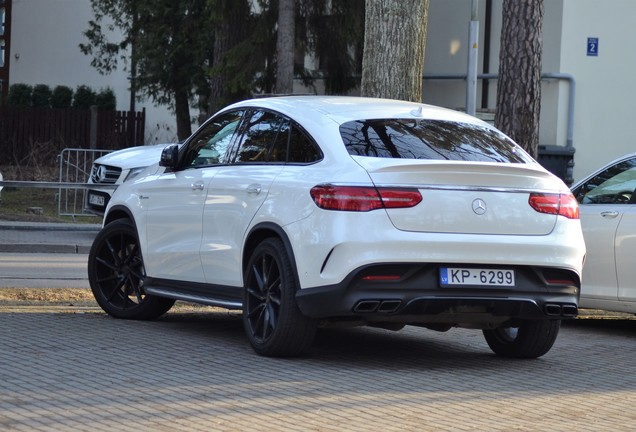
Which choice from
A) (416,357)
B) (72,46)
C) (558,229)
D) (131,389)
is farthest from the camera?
(72,46)

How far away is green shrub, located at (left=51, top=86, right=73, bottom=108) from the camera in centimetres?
4153

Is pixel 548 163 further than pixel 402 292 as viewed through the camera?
Yes

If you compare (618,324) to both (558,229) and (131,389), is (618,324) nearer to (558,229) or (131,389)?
(558,229)

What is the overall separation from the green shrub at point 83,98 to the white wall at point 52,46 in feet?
5.43

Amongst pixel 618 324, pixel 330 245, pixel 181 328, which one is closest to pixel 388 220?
pixel 330 245

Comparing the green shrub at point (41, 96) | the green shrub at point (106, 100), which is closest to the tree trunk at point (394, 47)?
the green shrub at point (106, 100)

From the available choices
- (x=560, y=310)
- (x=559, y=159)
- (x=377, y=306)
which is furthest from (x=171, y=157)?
(x=559, y=159)

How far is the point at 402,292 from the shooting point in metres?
7.54

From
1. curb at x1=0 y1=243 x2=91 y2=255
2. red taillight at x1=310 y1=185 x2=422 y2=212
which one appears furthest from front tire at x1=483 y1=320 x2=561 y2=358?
curb at x1=0 y1=243 x2=91 y2=255

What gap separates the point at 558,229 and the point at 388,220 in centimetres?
121

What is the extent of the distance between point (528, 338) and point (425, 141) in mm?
1601

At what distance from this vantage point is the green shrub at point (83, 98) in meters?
41.7

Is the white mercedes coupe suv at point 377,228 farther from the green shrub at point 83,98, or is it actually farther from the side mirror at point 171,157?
the green shrub at point 83,98

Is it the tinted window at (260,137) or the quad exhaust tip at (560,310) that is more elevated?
the tinted window at (260,137)
